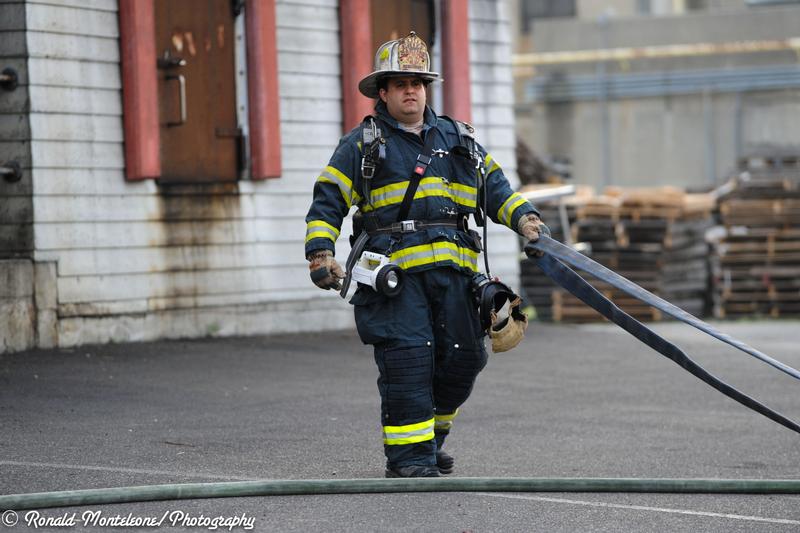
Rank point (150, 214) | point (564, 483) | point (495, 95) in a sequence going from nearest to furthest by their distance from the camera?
1. point (564, 483)
2. point (150, 214)
3. point (495, 95)

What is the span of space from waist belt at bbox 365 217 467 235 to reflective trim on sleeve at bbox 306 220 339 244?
9.1 inches

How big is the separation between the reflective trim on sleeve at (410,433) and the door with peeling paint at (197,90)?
6557 millimetres

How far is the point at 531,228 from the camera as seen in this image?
704 centimetres

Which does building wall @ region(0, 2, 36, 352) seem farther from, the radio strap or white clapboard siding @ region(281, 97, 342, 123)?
the radio strap

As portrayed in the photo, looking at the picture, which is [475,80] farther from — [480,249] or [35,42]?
[480,249]

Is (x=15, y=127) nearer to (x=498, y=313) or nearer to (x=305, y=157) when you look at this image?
(x=305, y=157)

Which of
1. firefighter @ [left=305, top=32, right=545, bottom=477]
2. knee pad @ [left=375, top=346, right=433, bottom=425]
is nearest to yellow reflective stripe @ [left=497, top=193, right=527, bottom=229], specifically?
firefighter @ [left=305, top=32, right=545, bottom=477]

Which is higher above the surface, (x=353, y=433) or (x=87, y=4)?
(x=87, y=4)

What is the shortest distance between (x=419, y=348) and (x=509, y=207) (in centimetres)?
85

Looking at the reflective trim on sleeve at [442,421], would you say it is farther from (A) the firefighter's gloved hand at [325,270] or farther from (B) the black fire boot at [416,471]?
(A) the firefighter's gloved hand at [325,270]

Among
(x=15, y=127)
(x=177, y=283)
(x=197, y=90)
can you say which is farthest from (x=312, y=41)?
(x=15, y=127)

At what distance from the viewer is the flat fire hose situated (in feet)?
20.4

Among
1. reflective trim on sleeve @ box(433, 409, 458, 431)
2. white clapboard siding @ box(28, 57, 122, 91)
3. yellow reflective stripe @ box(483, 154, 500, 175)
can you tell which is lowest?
reflective trim on sleeve @ box(433, 409, 458, 431)

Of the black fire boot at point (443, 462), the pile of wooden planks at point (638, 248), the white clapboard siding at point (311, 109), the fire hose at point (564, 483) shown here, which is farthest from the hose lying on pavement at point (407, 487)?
the pile of wooden planks at point (638, 248)
